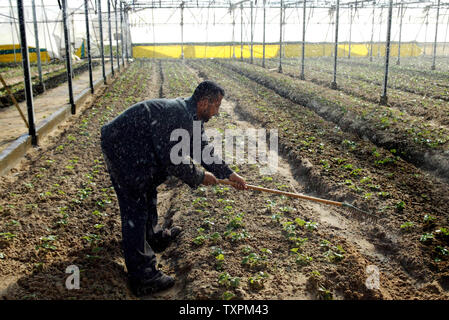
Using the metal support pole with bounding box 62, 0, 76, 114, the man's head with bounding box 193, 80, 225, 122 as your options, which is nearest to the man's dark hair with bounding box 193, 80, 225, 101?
the man's head with bounding box 193, 80, 225, 122

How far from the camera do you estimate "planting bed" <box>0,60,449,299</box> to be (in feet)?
13.2

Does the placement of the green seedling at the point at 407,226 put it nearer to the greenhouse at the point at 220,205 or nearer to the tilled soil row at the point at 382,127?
the greenhouse at the point at 220,205

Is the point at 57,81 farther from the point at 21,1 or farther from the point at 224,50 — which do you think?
the point at 224,50

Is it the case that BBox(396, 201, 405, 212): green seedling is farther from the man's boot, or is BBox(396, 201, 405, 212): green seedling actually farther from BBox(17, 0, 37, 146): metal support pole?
BBox(17, 0, 37, 146): metal support pole

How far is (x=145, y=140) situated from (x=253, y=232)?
2.00 meters

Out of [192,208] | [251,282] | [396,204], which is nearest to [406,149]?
[396,204]

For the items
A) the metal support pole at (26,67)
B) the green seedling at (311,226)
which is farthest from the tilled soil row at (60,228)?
the green seedling at (311,226)

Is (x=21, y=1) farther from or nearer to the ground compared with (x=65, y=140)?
farther from the ground

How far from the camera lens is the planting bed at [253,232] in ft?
13.2

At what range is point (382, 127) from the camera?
9.80 metres

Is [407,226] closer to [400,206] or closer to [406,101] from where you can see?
[400,206]

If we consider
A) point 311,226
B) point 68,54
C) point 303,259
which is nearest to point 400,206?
point 311,226

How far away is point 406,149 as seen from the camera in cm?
839

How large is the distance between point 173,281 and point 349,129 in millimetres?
7742
